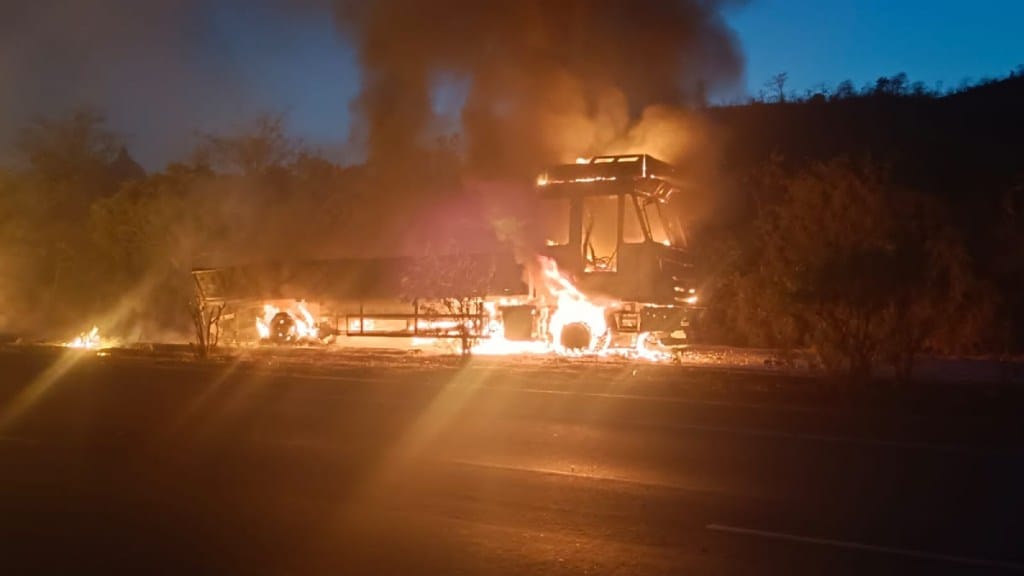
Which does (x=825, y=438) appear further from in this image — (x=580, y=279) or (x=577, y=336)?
(x=577, y=336)

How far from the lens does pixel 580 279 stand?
1978 centimetres

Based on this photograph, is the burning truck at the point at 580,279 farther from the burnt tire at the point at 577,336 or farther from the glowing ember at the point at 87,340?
the glowing ember at the point at 87,340

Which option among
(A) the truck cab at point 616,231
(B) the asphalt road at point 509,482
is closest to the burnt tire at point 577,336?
(A) the truck cab at point 616,231

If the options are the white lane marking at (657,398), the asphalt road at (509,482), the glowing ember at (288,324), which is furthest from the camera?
the glowing ember at (288,324)

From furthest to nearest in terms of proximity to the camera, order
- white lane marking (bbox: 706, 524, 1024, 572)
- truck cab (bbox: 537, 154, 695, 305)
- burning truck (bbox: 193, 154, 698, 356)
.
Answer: burning truck (bbox: 193, 154, 698, 356) < truck cab (bbox: 537, 154, 695, 305) < white lane marking (bbox: 706, 524, 1024, 572)

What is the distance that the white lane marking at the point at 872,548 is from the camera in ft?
20.0

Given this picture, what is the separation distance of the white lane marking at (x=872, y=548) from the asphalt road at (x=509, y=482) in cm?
2

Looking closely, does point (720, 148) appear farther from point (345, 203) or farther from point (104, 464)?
point (104, 464)

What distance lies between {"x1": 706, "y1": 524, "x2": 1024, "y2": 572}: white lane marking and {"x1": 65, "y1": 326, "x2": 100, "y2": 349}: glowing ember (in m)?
21.9

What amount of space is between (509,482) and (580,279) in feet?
37.8

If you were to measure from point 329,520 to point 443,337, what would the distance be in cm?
1453

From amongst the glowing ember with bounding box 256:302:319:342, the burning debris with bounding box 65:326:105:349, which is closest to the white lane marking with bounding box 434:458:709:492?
the glowing ember with bounding box 256:302:319:342

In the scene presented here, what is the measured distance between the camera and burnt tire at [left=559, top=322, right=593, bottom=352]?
789 inches

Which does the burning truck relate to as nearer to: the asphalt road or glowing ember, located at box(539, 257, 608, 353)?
glowing ember, located at box(539, 257, 608, 353)
